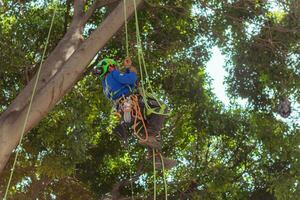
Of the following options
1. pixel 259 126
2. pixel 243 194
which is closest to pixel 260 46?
pixel 259 126

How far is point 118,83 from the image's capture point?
541 centimetres

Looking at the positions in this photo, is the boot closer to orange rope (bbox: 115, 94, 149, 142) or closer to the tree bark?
orange rope (bbox: 115, 94, 149, 142)

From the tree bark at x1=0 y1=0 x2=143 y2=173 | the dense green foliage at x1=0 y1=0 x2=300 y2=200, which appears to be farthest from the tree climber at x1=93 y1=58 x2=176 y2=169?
the dense green foliage at x1=0 y1=0 x2=300 y2=200

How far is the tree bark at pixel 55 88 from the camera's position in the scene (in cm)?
509

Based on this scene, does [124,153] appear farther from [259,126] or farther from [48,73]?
[48,73]

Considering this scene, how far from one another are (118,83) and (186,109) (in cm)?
323

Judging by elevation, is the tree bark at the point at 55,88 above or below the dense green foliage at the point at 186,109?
below

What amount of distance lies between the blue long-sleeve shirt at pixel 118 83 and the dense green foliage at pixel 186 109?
1.71m

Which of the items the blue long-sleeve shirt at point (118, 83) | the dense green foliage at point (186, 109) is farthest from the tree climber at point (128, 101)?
the dense green foliage at point (186, 109)

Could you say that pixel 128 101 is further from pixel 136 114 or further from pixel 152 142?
pixel 152 142

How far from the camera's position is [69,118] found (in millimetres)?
7023

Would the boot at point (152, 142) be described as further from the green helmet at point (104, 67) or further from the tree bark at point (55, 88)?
the tree bark at point (55, 88)

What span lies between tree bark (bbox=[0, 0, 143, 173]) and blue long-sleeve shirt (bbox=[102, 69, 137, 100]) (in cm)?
32

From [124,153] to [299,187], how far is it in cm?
339
